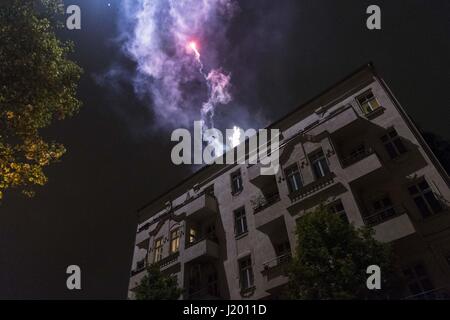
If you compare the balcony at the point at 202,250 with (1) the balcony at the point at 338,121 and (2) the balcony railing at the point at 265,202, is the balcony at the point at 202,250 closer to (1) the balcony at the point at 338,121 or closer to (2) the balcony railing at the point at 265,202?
(2) the balcony railing at the point at 265,202

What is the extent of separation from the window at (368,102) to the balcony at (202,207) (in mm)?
14104

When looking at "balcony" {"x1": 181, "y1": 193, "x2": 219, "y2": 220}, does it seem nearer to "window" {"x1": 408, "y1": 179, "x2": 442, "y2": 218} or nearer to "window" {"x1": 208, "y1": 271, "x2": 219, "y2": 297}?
"window" {"x1": 208, "y1": 271, "x2": 219, "y2": 297}

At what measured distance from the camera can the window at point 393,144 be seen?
58.6 ft

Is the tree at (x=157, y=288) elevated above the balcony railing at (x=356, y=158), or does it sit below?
below

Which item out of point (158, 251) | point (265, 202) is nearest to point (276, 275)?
point (265, 202)

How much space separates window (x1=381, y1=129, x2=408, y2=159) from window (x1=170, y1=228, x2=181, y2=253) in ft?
57.0

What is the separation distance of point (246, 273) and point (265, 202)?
5.21 m

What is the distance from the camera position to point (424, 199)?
15711 mm

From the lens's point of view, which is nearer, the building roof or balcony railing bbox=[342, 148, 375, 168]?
balcony railing bbox=[342, 148, 375, 168]

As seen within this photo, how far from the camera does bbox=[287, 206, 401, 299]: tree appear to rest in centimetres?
1184

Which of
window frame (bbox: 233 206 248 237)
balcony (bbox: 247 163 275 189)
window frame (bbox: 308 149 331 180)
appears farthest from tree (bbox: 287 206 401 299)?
window frame (bbox: 233 206 248 237)

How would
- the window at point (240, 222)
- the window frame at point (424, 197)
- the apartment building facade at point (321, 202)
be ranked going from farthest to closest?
1. the window at point (240, 222)
2. the window frame at point (424, 197)
3. the apartment building facade at point (321, 202)

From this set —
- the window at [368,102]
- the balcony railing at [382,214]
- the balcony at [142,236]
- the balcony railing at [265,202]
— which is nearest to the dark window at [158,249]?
the balcony at [142,236]
